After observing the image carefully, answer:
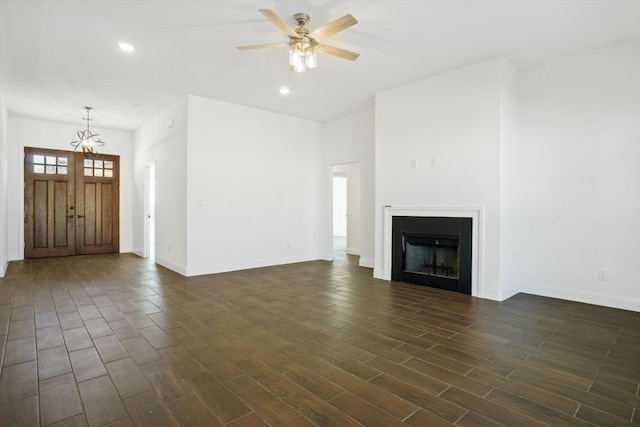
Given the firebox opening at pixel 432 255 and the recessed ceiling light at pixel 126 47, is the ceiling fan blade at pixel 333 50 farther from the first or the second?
the firebox opening at pixel 432 255

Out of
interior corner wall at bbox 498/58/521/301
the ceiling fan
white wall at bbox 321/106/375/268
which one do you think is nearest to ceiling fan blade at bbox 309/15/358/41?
the ceiling fan

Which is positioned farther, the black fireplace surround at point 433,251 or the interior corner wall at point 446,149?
the black fireplace surround at point 433,251

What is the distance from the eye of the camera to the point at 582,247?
13.1 ft

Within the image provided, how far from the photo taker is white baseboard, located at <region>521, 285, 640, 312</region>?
3648mm

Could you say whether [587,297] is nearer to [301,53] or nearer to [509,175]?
[509,175]

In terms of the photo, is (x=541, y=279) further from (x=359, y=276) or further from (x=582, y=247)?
(x=359, y=276)

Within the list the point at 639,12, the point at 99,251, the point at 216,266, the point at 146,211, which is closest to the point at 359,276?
the point at 216,266

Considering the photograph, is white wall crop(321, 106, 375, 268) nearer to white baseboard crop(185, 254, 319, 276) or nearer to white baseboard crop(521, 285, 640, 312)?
white baseboard crop(185, 254, 319, 276)

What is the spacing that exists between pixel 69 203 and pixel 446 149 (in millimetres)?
8295

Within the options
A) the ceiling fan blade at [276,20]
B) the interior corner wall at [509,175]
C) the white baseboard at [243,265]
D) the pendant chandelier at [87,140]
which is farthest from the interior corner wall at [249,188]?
the interior corner wall at [509,175]

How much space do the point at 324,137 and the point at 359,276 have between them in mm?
3407

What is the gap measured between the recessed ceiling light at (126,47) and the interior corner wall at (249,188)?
1.59 metres

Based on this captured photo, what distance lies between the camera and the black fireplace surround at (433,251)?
4355 mm

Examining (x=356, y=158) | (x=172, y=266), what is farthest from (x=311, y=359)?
(x=356, y=158)
